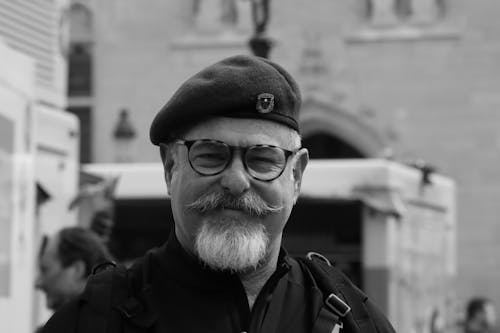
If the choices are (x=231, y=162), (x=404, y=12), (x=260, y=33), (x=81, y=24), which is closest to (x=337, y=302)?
(x=231, y=162)

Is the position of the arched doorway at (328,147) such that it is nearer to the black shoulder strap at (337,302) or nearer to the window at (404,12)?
the window at (404,12)

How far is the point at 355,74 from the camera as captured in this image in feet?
87.2

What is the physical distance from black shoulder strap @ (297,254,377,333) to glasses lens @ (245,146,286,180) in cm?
30

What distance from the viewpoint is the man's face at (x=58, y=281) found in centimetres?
557

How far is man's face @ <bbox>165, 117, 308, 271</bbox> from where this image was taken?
122 inches

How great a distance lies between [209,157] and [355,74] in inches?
929

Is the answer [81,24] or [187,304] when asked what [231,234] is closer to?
[187,304]

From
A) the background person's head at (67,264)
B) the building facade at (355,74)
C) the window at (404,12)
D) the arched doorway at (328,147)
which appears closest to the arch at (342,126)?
the building facade at (355,74)

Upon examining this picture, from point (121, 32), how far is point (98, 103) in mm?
1380

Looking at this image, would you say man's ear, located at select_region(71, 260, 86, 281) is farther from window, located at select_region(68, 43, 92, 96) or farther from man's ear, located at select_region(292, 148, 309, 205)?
window, located at select_region(68, 43, 92, 96)

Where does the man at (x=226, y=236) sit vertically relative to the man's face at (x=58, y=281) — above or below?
above

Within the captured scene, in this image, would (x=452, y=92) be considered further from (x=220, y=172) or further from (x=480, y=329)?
(x=220, y=172)

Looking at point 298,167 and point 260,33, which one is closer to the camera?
point 298,167

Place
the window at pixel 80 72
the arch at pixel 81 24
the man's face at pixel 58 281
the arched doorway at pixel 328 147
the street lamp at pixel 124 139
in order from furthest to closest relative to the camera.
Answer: the window at pixel 80 72 → the arched doorway at pixel 328 147 → the arch at pixel 81 24 → the street lamp at pixel 124 139 → the man's face at pixel 58 281
